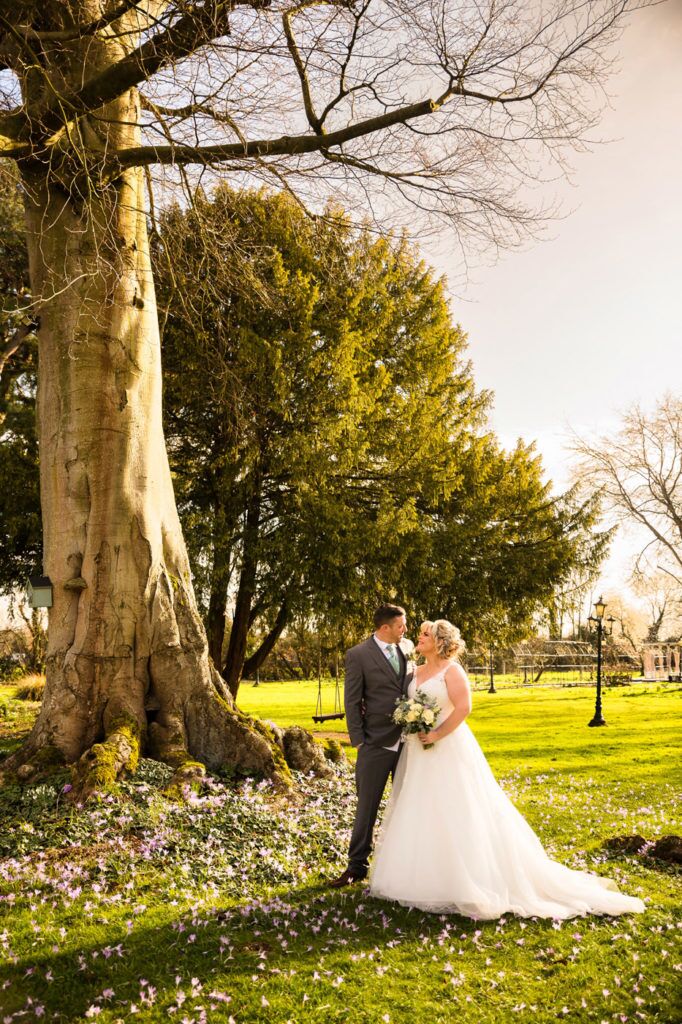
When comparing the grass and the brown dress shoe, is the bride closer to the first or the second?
the grass

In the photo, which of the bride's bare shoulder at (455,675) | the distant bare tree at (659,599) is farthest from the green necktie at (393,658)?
the distant bare tree at (659,599)

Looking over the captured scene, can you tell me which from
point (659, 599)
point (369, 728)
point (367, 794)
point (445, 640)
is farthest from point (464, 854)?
point (659, 599)

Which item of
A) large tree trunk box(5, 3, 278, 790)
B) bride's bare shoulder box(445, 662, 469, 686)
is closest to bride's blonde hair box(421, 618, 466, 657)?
bride's bare shoulder box(445, 662, 469, 686)

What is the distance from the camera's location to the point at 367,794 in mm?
5840

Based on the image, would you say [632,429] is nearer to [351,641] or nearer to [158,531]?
[351,641]

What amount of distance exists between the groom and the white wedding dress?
0.82 feet

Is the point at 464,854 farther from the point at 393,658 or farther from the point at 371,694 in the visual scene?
the point at 393,658

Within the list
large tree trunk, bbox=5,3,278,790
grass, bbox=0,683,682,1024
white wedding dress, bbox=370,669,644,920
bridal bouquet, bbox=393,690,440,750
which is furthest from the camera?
large tree trunk, bbox=5,3,278,790

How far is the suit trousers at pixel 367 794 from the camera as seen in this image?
19.0 feet

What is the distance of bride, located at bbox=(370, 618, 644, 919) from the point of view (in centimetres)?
512

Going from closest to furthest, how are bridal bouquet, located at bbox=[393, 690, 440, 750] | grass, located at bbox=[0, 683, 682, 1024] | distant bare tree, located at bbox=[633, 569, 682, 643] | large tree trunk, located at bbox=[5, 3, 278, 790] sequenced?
grass, located at bbox=[0, 683, 682, 1024] < bridal bouquet, located at bbox=[393, 690, 440, 750] < large tree trunk, located at bbox=[5, 3, 278, 790] < distant bare tree, located at bbox=[633, 569, 682, 643]

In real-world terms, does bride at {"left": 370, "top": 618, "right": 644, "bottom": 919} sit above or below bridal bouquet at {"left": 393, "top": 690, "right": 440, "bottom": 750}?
below

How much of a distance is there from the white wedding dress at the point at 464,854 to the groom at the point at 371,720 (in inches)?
9.8

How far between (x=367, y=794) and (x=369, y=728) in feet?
1.67
